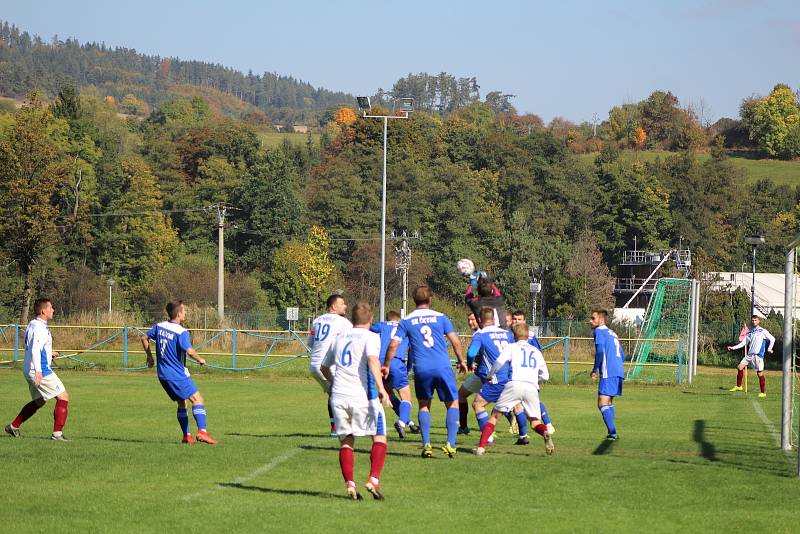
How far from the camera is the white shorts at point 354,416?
32.5 ft

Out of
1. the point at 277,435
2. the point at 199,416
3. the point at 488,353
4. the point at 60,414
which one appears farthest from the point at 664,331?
the point at 60,414

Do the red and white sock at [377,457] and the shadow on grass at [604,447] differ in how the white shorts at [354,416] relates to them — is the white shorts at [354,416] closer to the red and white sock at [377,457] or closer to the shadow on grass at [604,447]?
the red and white sock at [377,457]

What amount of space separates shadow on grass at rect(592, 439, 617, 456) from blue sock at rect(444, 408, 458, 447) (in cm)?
194

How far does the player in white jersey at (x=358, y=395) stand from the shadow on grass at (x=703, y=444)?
5.42 m

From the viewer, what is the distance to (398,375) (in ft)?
51.6

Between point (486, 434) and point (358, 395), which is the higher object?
point (358, 395)

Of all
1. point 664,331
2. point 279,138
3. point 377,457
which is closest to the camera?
point 377,457

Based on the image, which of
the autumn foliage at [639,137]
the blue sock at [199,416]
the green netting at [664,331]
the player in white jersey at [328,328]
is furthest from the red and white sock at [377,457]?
the autumn foliage at [639,137]

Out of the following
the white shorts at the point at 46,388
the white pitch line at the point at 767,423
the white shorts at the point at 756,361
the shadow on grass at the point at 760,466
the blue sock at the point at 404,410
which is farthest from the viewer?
the white shorts at the point at 756,361

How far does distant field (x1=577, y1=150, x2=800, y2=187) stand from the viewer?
404 ft

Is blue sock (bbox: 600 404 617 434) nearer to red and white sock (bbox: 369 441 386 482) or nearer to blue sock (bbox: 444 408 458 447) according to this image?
blue sock (bbox: 444 408 458 447)

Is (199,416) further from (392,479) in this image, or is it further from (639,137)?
(639,137)

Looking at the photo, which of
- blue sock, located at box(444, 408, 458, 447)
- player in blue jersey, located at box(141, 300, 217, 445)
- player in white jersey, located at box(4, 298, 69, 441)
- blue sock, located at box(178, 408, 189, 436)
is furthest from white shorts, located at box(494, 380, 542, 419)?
player in white jersey, located at box(4, 298, 69, 441)

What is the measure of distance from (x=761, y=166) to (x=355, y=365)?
130007 mm
